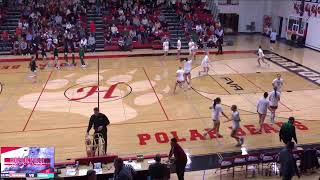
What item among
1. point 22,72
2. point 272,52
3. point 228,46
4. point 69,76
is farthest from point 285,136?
point 228,46

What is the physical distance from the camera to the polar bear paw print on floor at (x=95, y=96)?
51.6ft

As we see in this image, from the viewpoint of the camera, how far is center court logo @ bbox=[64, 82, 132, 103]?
56.1 feet

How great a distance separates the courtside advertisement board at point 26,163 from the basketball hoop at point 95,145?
1.63 meters

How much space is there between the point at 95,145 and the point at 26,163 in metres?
2.11

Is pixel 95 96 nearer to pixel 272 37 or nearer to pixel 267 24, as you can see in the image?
pixel 272 37

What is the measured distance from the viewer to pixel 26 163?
8938mm

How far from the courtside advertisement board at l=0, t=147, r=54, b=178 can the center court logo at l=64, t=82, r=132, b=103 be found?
7.88 meters

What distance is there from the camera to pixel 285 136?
11.2 m

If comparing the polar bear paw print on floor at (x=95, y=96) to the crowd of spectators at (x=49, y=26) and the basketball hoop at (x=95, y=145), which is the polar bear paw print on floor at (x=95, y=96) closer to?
the basketball hoop at (x=95, y=145)

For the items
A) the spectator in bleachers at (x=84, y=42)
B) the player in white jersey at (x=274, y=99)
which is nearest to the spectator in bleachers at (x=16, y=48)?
the spectator in bleachers at (x=84, y=42)

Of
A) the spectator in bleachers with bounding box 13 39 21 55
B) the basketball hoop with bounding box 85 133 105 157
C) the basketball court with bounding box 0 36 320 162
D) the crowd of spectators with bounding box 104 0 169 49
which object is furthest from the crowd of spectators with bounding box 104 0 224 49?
the basketball hoop with bounding box 85 133 105 157

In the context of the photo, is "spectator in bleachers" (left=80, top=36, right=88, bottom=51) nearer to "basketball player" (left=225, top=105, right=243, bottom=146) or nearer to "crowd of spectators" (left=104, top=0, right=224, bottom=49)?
"crowd of spectators" (left=104, top=0, right=224, bottom=49)

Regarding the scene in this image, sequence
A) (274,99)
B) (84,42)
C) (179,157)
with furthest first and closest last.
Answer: (84,42)
(274,99)
(179,157)

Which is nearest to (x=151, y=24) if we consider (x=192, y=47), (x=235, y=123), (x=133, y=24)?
(x=133, y=24)
